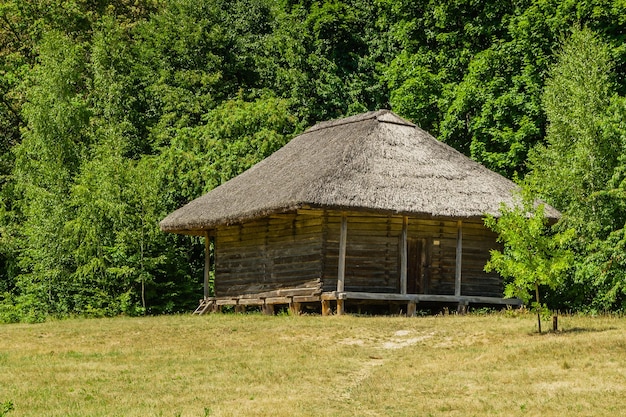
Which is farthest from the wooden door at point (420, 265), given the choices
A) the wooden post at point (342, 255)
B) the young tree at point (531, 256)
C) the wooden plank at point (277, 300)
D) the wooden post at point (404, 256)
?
the young tree at point (531, 256)

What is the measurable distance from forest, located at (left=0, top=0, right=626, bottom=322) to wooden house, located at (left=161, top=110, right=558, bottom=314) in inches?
110

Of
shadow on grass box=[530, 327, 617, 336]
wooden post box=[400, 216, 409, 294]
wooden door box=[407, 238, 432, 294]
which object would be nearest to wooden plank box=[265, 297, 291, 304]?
wooden post box=[400, 216, 409, 294]

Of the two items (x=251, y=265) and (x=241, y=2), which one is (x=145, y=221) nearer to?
(x=251, y=265)

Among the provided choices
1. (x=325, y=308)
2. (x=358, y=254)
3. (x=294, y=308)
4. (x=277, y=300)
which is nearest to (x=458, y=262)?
(x=358, y=254)

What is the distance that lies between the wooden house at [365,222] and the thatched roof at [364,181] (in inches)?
1.8

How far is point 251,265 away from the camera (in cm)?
3378

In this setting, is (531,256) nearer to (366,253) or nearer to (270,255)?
(366,253)

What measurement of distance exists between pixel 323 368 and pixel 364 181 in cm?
954

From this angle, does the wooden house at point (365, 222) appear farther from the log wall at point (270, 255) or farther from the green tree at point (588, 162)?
the green tree at point (588, 162)

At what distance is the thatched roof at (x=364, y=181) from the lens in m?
28.8

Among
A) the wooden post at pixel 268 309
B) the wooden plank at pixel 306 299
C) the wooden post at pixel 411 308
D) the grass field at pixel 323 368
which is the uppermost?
the wooden plank at pixel 306 299

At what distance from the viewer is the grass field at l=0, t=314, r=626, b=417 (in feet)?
56.0

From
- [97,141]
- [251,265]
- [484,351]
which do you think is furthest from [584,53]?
[97,141]

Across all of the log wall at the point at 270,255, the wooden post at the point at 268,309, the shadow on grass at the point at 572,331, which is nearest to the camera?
the shadow on grass at the point at 572,331
